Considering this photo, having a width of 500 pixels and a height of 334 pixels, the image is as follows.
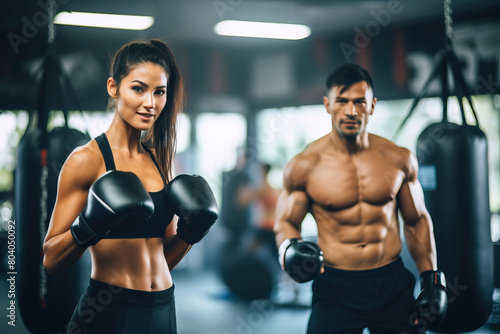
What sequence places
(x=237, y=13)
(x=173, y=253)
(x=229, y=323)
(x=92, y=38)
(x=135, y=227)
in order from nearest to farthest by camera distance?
(x=135, y=227), (x=173, y=253), (x=229, y=323), (x=237, y=13), (x=92, y=38)

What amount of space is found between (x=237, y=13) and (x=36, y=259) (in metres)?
3.08

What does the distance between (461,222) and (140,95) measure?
1.76 m

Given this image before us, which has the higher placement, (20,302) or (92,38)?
(92,38)

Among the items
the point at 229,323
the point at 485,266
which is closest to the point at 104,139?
the point at 485,266

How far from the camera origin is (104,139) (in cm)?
147

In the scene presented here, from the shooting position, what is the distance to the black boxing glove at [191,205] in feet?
4.80

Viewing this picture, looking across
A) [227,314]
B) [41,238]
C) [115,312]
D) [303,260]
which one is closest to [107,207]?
[115,312]

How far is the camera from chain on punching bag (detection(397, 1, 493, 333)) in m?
2.30

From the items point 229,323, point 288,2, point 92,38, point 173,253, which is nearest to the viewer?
point 173,253

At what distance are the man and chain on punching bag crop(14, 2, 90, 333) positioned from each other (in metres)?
1.16

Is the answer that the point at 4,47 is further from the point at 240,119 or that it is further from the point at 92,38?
the point at 240,119

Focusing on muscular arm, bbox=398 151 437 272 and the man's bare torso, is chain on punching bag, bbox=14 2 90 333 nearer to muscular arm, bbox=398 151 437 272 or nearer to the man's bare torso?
the man's bare torso

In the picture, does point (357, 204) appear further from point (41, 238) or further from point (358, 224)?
point (41, 238)

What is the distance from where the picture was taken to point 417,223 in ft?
6.85
